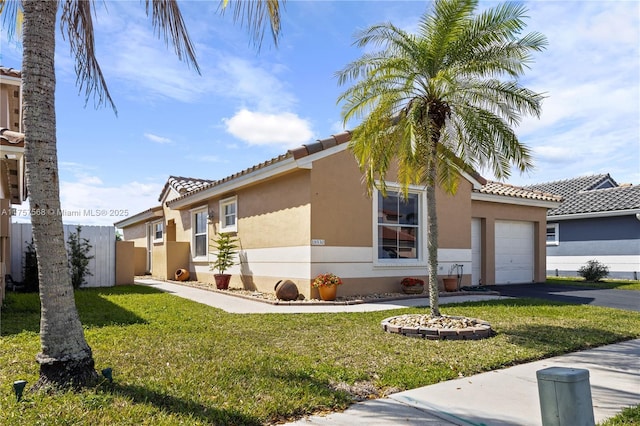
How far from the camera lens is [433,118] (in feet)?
26.5

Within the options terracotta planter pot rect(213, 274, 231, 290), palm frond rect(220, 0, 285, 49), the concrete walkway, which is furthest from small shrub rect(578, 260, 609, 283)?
palm frond rect(220, 0, 285, 49)

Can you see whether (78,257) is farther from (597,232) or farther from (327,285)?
(597,232)

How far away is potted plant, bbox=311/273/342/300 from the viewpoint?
37.0 ft

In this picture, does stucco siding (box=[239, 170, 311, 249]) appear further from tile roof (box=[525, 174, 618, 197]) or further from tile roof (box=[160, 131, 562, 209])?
tile roof (box=[525, 174, 618, 197])

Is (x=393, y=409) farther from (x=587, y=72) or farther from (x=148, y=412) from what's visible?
(x=587, y=72)

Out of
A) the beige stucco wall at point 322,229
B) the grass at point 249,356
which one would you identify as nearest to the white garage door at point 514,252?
the beige stucco wall at point 322,229

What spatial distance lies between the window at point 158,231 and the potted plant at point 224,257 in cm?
904

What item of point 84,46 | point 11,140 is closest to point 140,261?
point 11,140

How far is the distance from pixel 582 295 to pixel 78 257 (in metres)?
15.8

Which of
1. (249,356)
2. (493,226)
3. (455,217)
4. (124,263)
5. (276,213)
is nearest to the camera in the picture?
(249,356)

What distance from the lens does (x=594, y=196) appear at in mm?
22234

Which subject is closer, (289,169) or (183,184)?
(289,169)

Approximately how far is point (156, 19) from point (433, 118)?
485cm

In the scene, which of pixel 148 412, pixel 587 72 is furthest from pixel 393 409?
pixel 587 72
